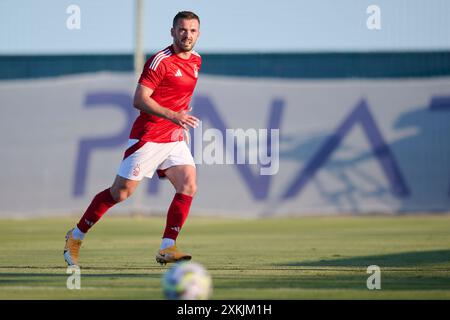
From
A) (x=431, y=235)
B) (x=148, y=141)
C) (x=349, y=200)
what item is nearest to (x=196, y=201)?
(x=349, y=200)

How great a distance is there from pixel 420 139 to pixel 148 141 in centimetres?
1558

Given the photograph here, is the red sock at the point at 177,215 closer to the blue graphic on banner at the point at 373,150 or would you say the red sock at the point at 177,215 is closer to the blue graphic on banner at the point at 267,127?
the blue graphic on banner at the point at 267,127

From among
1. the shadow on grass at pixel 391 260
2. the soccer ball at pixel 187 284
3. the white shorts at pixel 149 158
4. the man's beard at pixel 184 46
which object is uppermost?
the man's beard at pixel 184 46

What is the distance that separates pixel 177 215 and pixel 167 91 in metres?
1.27

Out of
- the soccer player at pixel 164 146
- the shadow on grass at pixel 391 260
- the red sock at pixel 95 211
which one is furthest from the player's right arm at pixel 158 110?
the shadow on grass at pixel 391 260

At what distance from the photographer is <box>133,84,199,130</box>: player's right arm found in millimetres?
9172

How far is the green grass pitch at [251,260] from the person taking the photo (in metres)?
7.50

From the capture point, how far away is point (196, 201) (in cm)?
2356

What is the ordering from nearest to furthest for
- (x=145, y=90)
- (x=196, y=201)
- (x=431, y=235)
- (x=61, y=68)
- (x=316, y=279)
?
(x=316, y=279)
(x=145, y=90)
(x=431, y=235)
(x=196, y=201)
(x=61, y=68)

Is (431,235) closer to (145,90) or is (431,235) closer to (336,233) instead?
(336,233)

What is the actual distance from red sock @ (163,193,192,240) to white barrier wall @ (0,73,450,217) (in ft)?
43.9

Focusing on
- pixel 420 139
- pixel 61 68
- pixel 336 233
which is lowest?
pixel 336 233

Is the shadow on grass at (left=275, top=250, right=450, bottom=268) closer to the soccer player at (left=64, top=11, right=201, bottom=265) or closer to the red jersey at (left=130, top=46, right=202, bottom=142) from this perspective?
the soccer player at (left=64, top=11, right=201, bottom=265)

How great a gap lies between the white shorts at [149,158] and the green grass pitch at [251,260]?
3.20 feet
